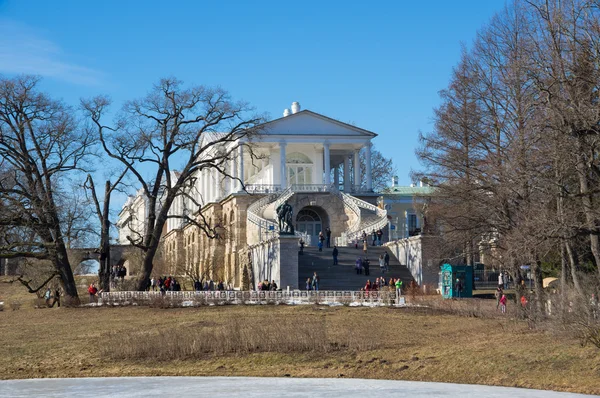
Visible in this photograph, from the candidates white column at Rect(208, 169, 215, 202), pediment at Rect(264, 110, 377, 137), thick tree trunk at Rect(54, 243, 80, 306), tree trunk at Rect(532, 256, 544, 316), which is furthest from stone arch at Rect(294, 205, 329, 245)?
tree trunk at Rect(532, 256, 544, 316)

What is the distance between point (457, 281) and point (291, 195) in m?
25.5

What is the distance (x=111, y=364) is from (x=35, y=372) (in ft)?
6.18

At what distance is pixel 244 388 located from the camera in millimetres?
19641

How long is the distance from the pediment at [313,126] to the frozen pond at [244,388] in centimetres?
4970

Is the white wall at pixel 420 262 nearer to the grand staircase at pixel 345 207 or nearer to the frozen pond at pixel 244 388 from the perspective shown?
the grand staircase at pixel 345 207

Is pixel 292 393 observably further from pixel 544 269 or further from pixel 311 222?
pixel 311 222

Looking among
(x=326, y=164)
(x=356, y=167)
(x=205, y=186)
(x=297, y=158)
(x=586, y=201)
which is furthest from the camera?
(x=205, y=186)

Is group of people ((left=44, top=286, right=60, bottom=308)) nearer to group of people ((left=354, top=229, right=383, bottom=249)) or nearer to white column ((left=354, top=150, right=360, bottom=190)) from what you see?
group of people ((left=354, top=229, right=383, bottom=249))

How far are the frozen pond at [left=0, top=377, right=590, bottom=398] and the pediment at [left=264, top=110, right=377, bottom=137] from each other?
163 feet

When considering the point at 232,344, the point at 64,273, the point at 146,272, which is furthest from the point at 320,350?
the point at 146,272

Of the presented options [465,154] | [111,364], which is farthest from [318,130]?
[111,364]

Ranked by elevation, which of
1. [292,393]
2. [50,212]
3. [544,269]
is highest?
[50,212]

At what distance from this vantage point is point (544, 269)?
41.8m

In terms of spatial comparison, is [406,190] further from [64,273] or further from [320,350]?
[320,350]
